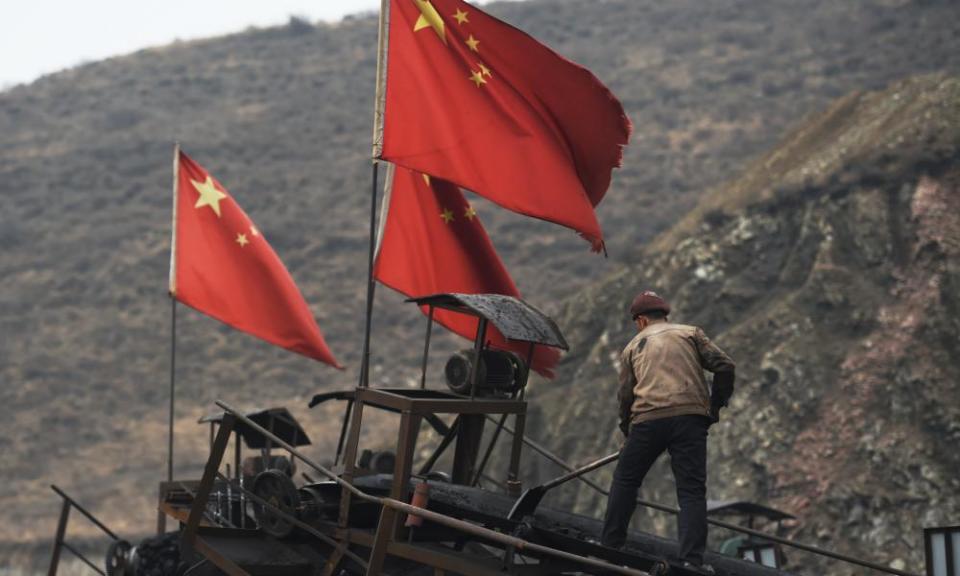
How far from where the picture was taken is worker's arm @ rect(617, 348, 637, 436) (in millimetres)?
8883

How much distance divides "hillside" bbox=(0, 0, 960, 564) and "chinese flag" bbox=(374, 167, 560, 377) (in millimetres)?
13335

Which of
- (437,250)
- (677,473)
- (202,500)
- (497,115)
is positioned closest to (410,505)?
(677,473)

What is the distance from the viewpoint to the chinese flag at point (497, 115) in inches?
444

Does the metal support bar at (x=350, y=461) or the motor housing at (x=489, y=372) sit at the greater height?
the motor housing at (x=489, y=372)

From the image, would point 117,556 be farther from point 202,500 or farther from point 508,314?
point 508,314

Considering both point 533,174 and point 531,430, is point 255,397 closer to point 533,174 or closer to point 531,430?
point 531,430

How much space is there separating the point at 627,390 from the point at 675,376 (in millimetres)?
364

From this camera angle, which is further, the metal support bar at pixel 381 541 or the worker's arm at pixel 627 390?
the metal support bar at pixel 381 541

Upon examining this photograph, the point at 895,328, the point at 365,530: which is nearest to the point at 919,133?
the point at 895,328

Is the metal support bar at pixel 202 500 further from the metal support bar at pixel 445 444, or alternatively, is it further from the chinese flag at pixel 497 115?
the chinese flag at pixel 497 115

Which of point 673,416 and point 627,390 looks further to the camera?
point 627,390

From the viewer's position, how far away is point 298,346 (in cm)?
1559

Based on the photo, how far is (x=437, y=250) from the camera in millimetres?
13750

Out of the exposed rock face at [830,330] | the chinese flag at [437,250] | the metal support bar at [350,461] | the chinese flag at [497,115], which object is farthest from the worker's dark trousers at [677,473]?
the exposed rock face at [830,330]
